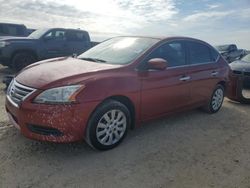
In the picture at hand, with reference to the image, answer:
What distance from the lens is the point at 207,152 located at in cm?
410

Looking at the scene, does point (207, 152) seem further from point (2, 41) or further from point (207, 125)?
point (2, 41)

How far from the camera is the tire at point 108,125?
3.65 metres

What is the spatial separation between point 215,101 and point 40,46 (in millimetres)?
7054

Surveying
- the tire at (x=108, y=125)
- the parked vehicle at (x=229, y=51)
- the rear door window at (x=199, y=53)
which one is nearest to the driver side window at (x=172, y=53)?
the rear door window at (x=199, y=53)

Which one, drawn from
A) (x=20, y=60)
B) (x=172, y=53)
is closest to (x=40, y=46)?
(x=20, y=60)

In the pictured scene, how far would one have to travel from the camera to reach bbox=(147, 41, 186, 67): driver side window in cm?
457

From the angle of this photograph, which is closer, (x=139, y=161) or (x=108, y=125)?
(x=139, y=161)

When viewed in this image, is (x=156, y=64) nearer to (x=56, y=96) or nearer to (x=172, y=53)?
(x=172, y=53)

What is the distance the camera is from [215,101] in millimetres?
6098

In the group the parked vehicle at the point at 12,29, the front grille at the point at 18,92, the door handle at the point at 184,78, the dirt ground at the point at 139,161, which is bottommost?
the dirt ground at the point at 139,161

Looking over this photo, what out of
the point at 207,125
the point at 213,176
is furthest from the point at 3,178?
the point at 207,125

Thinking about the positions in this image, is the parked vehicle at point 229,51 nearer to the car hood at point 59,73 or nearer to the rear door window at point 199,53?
the rear door window at point 199,53

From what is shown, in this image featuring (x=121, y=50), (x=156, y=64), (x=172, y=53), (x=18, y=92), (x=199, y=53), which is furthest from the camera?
(x=199, y=53)

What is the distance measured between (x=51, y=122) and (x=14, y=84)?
910 mm
